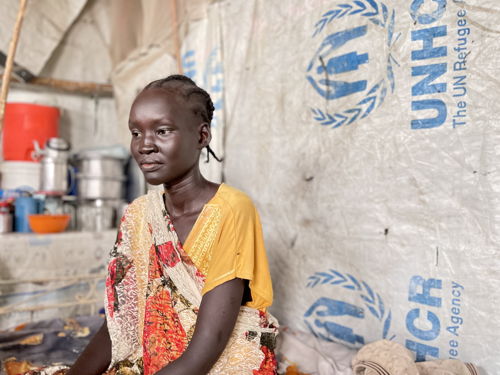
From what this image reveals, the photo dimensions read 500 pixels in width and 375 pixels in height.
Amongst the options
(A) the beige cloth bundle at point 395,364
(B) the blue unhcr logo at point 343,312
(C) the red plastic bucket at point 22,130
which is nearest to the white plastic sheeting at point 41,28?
(C) the red plastic bucket at point 22,130

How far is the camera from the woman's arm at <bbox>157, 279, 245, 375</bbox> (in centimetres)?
96

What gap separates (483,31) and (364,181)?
0.62 m

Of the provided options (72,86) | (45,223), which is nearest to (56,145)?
(45,223)

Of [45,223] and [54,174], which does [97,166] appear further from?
[45,223]

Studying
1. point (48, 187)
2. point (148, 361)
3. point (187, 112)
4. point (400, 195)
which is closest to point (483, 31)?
point (400, 195)

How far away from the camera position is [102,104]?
134 inches

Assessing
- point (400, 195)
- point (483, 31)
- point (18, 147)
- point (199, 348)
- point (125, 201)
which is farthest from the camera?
point (125, 201)

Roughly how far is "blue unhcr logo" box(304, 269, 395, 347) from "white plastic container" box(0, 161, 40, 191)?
209 cm

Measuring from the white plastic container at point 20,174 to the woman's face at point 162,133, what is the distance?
2075mm

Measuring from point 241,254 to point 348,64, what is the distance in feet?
3.08

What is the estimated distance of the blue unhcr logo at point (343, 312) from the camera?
4.98 feet

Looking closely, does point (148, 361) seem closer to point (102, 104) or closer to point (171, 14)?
point (171, 14)

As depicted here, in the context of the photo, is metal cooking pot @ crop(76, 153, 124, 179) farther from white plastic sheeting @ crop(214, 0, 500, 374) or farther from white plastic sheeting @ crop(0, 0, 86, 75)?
white plastic sheeting @ crop(214, 0, 500, 374)

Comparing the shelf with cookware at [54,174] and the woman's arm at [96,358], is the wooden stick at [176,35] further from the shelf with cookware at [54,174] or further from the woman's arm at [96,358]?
the woman's arm at [96,358]
